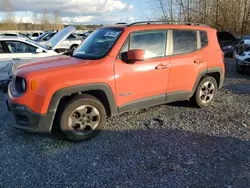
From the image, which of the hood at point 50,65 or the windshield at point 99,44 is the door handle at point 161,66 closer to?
the windshield at point 99,44

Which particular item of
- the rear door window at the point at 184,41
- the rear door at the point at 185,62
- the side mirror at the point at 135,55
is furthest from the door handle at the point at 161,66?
the side mirror at the point at 135,55

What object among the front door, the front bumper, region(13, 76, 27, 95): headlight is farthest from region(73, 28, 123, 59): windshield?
the front bumper

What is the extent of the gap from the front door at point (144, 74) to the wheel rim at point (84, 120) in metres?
0.47

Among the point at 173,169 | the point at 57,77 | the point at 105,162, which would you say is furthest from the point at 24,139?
A: the point at 173,169

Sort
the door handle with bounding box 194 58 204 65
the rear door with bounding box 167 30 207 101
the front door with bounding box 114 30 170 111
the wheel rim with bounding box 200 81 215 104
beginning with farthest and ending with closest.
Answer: the wheel rim with bounding box 200 81 215 104, the door handle with bounding box 194 58 204 65, the rear door with bounding box 167 30 207 101, the front door with bounding box 114 30 170 111

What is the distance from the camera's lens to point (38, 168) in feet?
10.8

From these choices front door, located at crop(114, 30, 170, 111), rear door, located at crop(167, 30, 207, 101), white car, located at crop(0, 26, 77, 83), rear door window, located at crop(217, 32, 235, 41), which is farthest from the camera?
rear door window, located at crop(217, 32, 235, 41)

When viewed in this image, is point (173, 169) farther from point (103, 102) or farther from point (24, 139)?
point (24, 139)

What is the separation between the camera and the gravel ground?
3.03 metres

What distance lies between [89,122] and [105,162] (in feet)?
2.81

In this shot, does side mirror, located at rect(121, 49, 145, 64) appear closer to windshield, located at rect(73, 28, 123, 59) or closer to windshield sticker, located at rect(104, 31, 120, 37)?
windshield, located at rect(73, 28, 123, 59)

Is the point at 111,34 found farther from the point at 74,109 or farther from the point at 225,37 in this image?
the point at 225,37

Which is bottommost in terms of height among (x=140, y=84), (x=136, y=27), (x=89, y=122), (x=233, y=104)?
(x=233, y=104)

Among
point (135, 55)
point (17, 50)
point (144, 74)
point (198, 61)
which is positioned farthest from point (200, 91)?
point (17, 50)
